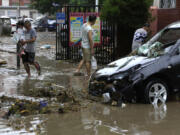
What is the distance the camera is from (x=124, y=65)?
8.81 m

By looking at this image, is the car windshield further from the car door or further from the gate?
the gate

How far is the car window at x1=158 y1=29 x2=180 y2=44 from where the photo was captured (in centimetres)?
945

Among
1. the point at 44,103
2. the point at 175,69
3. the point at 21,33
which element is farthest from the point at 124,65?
the point at 21,33

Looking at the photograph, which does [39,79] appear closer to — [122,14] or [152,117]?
[122,14]

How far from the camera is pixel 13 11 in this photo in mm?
72375

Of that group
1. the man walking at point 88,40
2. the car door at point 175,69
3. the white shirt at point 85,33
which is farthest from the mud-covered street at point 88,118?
the white shirt at point 85,33

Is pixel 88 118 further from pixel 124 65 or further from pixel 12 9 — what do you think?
pixel 12 9

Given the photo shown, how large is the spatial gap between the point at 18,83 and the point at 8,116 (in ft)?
12.6

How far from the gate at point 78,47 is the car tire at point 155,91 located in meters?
6.18

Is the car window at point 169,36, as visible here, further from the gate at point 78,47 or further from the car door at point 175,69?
the gate at point 78,47

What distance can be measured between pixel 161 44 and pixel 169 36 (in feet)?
1.10

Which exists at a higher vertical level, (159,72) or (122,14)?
(122,14)

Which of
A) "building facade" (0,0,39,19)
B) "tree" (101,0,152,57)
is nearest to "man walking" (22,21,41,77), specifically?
"tree" (101,0,152,57)

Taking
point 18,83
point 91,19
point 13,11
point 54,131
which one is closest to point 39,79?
point 18,83
